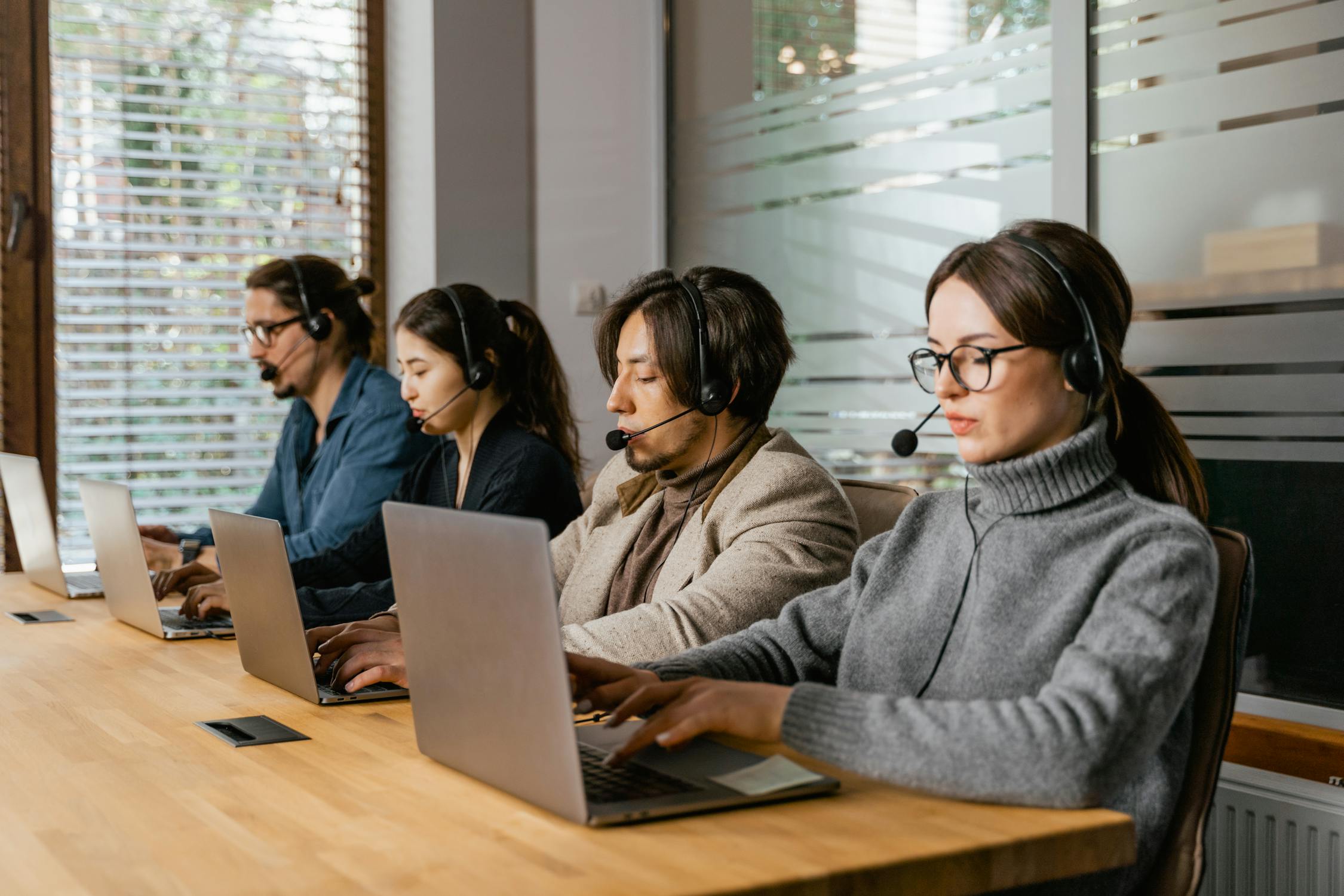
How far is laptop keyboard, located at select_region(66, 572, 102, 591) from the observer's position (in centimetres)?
247

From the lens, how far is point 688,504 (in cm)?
182

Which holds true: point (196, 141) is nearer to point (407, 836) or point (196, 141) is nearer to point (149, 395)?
point (149, 395)

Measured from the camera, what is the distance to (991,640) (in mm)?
1193

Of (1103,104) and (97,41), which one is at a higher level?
(97,41)

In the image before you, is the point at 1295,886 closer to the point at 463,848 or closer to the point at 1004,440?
the point at 1004,440

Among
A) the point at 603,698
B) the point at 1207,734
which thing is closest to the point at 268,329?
the point at 603,698

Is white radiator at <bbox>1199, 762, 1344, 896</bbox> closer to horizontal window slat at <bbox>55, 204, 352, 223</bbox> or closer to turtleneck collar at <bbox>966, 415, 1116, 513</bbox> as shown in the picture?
turtleneck collar at <bbox>966, 415, 1116, 513</bbox>

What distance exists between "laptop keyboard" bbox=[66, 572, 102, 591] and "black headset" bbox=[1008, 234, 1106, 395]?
6.11ft

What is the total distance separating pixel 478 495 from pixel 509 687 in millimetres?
1332

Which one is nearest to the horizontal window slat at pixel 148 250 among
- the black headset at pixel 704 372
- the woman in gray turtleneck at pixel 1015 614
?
the black headset at pixel 704 372

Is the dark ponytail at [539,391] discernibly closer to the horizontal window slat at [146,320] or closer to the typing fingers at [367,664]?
the typing fingers at [367,664]

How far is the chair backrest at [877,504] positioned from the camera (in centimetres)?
172

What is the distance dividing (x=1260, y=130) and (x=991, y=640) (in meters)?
1.16

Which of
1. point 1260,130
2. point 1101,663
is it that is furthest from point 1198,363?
point 1101,663
